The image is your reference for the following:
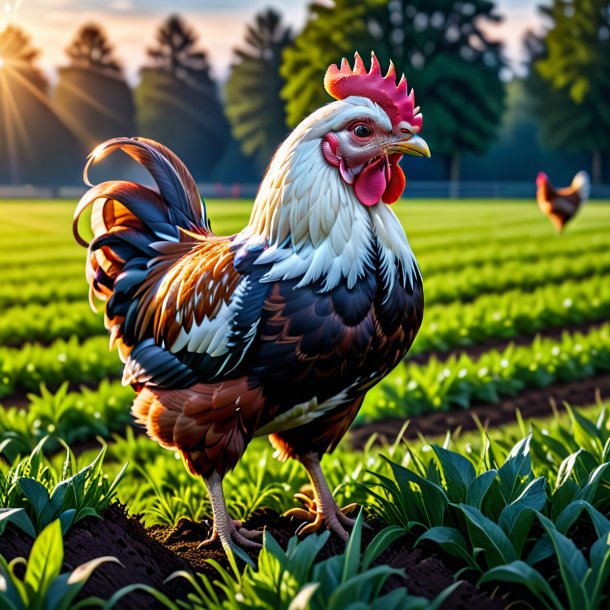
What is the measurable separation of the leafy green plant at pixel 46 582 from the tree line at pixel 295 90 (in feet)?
87.5

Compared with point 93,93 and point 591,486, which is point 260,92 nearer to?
point 93,93

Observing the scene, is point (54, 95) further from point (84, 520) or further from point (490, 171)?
point (84, 520)

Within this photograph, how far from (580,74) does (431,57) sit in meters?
7.39

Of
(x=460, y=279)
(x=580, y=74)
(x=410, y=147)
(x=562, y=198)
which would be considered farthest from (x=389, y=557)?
(x=580, y=74)

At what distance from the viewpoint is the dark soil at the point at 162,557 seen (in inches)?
100

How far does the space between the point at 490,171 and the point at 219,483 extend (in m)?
44.3

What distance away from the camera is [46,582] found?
232 centimetres

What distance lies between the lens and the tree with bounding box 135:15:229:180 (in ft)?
167

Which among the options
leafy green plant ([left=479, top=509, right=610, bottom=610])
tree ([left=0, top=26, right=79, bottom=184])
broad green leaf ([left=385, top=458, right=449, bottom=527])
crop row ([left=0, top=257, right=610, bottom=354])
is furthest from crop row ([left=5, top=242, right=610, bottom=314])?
tree ([left=0, top=26, right=79, bottom=184])

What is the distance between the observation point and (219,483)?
302cm

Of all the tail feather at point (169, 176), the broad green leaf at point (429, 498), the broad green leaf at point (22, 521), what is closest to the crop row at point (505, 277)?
the tail feather at point (169, 176)

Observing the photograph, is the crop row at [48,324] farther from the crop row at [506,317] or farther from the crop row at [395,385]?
the crop row at [506,317]

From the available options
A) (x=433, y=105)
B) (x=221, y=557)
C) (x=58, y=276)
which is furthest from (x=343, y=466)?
(x=433, y=105)

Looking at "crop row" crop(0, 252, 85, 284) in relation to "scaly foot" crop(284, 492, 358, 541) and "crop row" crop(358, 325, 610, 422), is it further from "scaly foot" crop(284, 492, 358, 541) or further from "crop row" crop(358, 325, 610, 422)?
"scaly foot" crop(284, 492, 358, 541)
